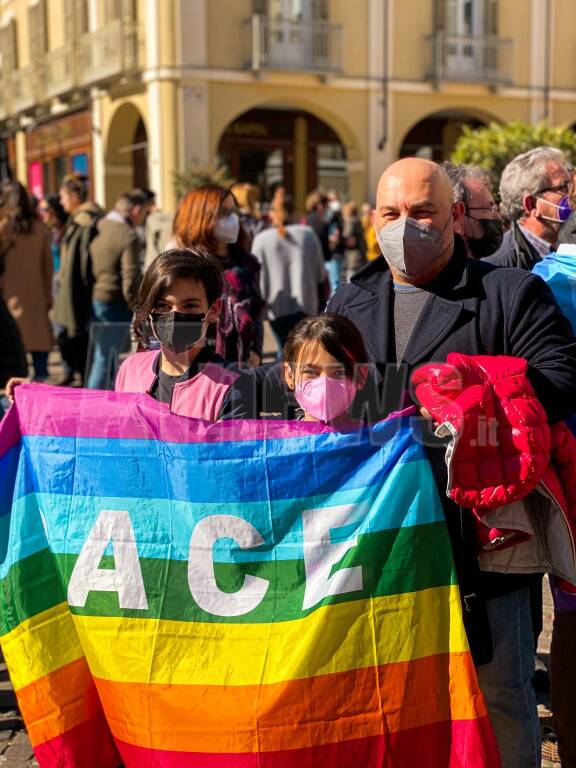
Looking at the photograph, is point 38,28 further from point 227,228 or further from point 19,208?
point 227,228

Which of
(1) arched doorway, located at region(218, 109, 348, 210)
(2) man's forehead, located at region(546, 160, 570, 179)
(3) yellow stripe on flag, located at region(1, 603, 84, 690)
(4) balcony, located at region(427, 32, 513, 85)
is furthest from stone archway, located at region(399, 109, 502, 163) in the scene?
(3) yellow stripe on flag, located at region(1, 603, 84, 690)

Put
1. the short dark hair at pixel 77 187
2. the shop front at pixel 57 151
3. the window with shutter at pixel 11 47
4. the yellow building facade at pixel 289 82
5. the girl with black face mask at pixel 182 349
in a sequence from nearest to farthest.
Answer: the girl with black face mask at pixel 182 349
the short dark hair at pixel 77 187
the yellow building facade at pixel 289 82
the shop front at pixel 57 151
the window with shutter at pixel 11 47

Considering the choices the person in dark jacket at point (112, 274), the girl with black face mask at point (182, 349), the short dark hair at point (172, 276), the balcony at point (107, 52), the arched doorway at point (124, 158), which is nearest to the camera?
the girl with black face mask at point (182, 349)

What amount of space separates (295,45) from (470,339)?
21853 mm

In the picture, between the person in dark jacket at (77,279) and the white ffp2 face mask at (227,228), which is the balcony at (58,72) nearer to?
the person in dark jacket at (77,279)

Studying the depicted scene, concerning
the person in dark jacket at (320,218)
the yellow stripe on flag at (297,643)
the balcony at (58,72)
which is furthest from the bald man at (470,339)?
the balcony at (58,72)

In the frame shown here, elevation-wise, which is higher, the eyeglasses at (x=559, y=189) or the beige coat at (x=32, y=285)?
the eyeglasses at (x=559, y=189)

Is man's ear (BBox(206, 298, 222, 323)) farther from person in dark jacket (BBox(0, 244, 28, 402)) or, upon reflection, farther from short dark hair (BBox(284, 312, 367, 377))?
person in dark jacket (BBox(0, 244, 28, 402))

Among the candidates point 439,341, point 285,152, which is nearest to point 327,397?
point 439,341

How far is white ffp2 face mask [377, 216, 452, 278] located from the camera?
268cm

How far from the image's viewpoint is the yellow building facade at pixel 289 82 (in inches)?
866

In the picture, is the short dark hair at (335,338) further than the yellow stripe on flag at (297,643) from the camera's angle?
Yes

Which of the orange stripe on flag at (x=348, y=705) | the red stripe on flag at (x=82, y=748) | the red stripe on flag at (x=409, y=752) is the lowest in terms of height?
the red stripe on flag at (x=82, y=748)

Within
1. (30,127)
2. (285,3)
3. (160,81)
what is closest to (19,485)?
Answer: (160,81)
